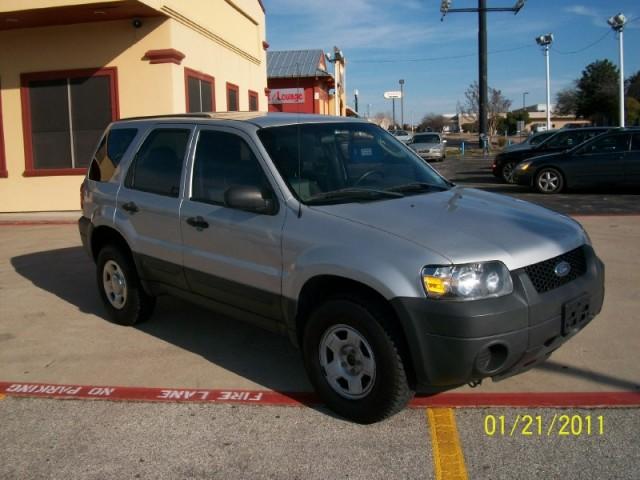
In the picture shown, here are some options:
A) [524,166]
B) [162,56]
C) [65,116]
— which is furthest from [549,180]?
[65,116]

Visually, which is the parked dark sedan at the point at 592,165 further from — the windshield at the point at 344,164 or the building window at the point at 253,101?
the windshield at the point at 344,164

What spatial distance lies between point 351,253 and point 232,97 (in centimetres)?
Answer: 1490

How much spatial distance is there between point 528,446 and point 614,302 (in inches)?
125

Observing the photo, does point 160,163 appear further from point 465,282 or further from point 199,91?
point 199,91

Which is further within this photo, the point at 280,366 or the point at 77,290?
the point at 77,290

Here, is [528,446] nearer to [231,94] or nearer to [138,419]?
[138,419]

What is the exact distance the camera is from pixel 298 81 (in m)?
32.9

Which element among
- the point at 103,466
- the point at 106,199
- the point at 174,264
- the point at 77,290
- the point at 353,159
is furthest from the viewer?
the point at 77,290

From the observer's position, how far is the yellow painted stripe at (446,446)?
3484 mm

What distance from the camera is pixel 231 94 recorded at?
17.8 m

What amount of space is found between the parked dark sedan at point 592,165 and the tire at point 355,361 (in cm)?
1293

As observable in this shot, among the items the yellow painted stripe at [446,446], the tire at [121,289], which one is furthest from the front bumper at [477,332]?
the tire at [121,289]

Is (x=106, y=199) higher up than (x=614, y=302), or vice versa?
(x=106, y=199)

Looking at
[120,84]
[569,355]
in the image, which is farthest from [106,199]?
[120,84]
